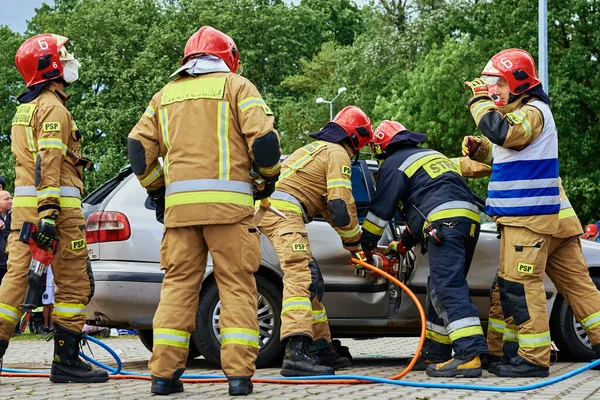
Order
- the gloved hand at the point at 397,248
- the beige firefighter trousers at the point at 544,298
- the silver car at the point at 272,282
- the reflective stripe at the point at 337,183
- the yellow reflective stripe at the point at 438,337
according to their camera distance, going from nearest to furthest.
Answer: the beige firefighter trousers at the point at 544,298
the reflective stripe at the point at 337,183
the yellow reflective stripe at the point at 438,337
the silver car at the point at 272,282
the gloved hand at the point at 397,248

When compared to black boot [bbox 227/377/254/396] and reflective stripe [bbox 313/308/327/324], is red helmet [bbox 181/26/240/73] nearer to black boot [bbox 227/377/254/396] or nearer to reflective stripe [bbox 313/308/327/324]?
black boot [bbox 227/377/254/396]

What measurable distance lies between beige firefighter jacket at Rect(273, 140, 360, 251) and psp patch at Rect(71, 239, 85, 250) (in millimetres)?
1578

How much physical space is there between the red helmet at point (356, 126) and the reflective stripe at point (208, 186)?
1.89 metres

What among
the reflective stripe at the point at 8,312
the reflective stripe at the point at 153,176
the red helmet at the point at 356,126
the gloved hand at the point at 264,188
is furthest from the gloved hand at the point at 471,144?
the reflective stripe at the point at 8,312

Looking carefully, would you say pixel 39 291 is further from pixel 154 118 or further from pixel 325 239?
pixel 325 239

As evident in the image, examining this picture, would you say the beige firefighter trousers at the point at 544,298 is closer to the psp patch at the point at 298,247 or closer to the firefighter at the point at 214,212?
the psp patch at the point at 298,247

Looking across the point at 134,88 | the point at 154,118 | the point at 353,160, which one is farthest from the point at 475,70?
the point at 154,118

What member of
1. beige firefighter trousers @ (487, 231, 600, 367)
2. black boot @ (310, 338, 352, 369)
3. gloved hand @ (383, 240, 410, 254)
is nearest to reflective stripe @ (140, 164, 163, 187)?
black boot @ (310, 338, 352, 369)

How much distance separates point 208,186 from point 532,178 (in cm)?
251

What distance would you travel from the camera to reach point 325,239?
8.06 m

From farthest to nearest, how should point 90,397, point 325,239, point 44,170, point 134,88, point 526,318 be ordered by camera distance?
point 134,88, point 325,239, point 526,318, point 44,170, point 90,397

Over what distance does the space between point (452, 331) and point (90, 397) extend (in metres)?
2.57

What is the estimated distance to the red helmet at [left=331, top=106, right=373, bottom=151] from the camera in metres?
7.74

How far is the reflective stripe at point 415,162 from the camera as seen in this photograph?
24.6 ft
